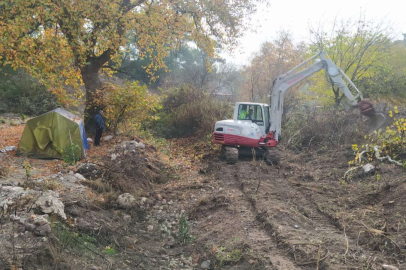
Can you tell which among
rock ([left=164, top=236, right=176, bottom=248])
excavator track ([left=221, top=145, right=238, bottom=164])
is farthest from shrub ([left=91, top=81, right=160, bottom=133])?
rock ([left=164, top=236, right=176, bottom=248])

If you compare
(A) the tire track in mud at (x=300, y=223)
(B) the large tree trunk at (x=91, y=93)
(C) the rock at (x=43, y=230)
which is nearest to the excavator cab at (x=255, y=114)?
(A) the tire track in mud at (x=300, y=223)

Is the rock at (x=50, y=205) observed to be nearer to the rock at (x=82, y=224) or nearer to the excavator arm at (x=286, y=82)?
the rock at (x=82, y=224)

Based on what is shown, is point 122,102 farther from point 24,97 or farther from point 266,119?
point 24,97

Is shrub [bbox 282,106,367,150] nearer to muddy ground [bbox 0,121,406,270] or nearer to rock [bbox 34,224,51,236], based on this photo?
muddy ground [bbox 0,121,406,270]

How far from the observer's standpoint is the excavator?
1243 centimetres

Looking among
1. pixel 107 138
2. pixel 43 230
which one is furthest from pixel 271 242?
pixel 107 138

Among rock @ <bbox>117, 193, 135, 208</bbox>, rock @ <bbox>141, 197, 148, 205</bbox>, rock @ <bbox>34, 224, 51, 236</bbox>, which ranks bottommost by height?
rock @ <bbox>141, 197, 148, 205</bbox>

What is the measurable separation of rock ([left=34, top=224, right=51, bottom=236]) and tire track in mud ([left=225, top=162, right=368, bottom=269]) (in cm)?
348

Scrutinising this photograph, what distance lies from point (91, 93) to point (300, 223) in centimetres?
1027

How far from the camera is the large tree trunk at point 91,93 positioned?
14102mm

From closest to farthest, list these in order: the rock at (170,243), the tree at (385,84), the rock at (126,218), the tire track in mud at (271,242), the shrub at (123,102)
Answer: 1. the tire track in mud at (271,242)
2. the rock at (170,243)
3. the rock at (126,218)
4. the shrub at (123,102)
5. the tree at (385,84)

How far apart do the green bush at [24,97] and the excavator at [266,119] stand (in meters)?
15.8

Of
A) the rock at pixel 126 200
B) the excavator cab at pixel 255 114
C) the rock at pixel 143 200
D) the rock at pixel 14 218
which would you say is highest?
the excavator cab at pixel 255 114

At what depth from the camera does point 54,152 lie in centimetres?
1092
